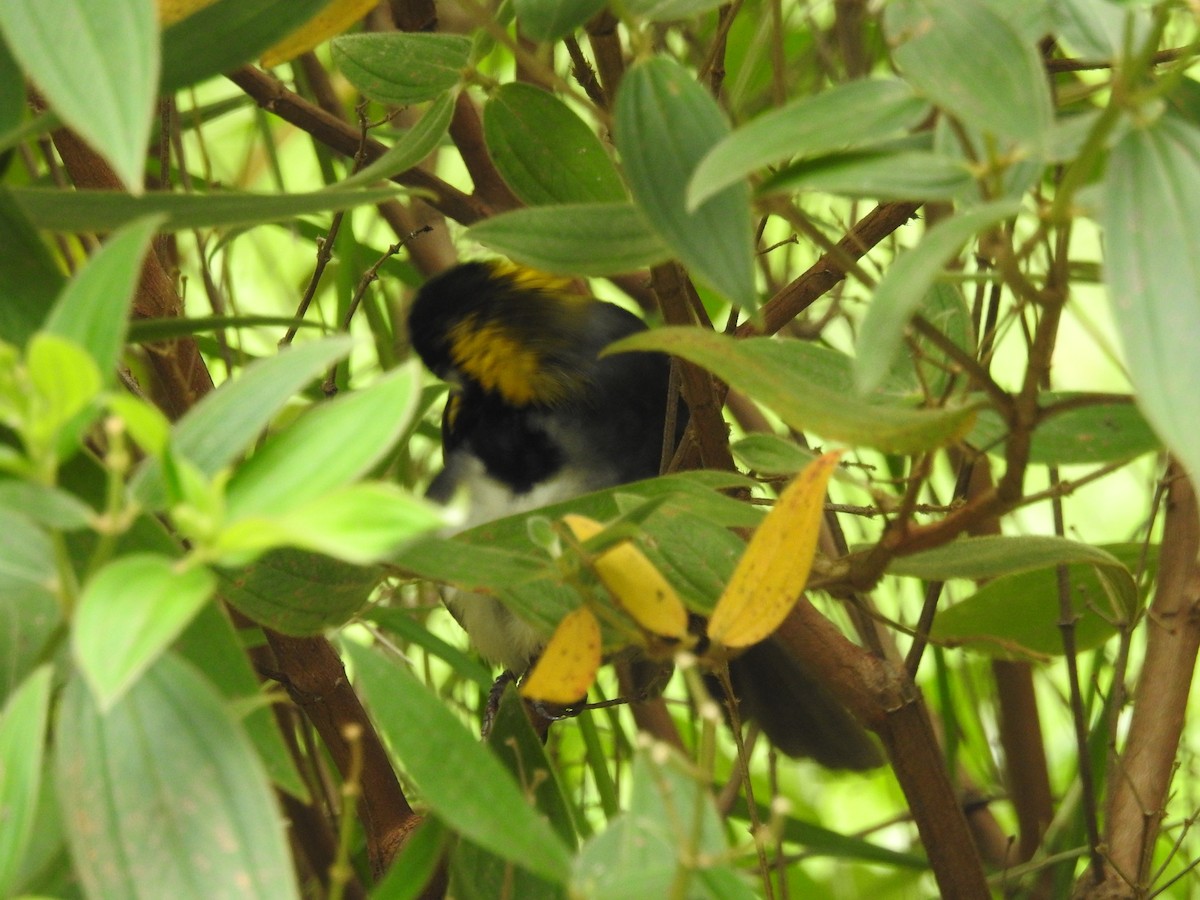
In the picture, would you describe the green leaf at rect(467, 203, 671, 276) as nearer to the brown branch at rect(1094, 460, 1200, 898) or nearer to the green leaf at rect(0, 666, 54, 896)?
the green leaf at rect(0, 666, 54, 896)

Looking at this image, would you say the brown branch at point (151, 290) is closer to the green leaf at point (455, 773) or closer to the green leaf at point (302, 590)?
the green leaf at point (302, 590)

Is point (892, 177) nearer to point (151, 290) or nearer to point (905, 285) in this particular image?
point (905, 285)

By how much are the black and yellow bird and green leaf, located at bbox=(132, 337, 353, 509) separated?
0.56 meters

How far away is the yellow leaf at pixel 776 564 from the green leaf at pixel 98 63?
0.58 ft

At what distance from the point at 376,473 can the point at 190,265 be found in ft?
1.88

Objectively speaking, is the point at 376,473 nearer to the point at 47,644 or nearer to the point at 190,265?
the point at 47,644

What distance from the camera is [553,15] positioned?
40 cm

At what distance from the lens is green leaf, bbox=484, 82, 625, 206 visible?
18.7 inches

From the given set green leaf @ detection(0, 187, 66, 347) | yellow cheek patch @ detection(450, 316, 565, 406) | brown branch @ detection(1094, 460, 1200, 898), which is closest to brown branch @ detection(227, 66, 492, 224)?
yellow cheek patch @ detection(450, 316, 565, 406)

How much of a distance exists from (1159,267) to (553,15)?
7.6 inches

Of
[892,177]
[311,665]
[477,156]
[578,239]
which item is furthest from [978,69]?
[477,156]

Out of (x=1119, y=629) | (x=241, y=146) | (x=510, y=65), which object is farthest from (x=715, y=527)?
(x=241, y=146)

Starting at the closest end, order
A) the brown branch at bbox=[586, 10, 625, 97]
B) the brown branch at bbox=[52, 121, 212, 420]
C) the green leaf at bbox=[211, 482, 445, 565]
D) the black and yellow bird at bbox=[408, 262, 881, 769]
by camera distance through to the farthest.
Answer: the green leaf at bbox=[211, 482, 445, 565], the brown branch at bbox=[586, 10, 625, 97], the brown branch at bbox=[52, 121, 212, 420], the black and yellow bird at bbox=[408, 262, 881, 769]

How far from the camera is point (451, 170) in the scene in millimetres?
1218
